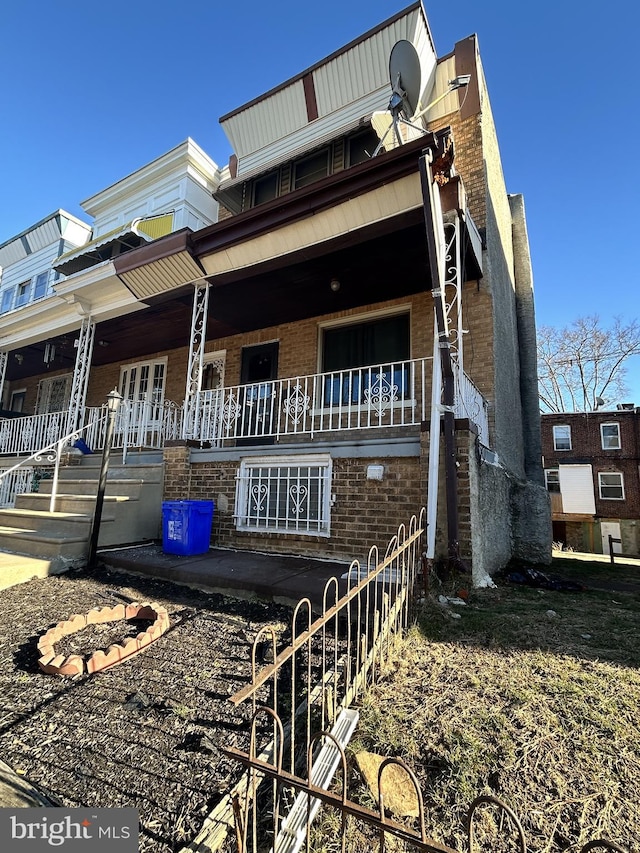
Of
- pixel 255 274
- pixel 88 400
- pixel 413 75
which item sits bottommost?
pixel 88 400

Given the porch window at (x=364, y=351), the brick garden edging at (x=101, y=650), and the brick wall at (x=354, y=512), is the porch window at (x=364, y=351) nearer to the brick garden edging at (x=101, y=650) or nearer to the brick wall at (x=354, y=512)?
the brick wall at (x=354, y=512)

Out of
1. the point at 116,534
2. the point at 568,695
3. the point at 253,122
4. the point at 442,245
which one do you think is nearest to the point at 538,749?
the point at 568,695

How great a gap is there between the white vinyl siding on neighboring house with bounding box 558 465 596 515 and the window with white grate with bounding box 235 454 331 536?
2195 centimetres

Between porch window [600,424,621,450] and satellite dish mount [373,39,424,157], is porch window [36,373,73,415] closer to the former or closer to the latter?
satellite dish mount [373,39,424,157]

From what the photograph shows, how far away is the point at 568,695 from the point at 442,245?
435cm

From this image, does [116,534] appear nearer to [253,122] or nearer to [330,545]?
[330,545]

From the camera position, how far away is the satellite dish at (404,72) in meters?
5.71

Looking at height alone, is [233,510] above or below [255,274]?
below

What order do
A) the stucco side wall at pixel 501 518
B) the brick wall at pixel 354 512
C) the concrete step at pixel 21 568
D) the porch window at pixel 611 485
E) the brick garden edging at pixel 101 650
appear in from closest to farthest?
the brick garden edging at pixel 101 650
the concrete step at pixel 21 568
the stucco side wall at pixel 501 518
the brick wall at pixel 354 512
the porch window at pixel 611 485

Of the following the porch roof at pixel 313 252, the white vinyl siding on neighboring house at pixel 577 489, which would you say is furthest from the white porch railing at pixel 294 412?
the white vinyl siding on neighboring house at pixel 577 489

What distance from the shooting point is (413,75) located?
229 inches

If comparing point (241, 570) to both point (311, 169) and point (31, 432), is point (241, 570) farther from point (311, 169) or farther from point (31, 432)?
point (311, 169)

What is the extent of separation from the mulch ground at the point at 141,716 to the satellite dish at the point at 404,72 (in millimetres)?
6841

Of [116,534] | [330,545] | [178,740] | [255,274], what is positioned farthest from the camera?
[255,274]
